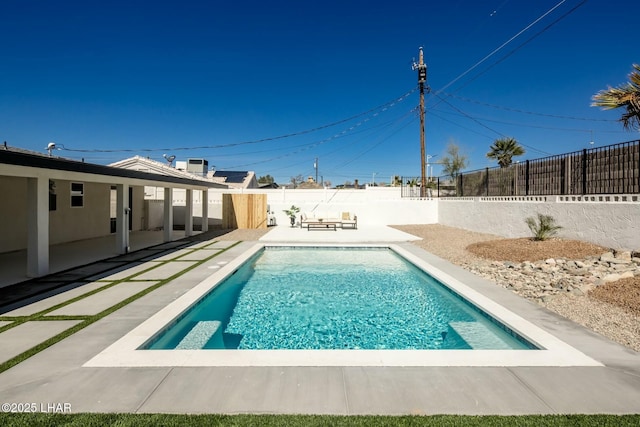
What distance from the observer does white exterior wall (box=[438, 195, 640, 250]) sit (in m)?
7.33

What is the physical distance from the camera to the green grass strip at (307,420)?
7.36ft

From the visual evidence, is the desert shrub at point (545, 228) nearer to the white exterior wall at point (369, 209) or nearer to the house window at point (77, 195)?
the white exterior wall at point (369, 209)

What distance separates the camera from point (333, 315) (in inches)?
210

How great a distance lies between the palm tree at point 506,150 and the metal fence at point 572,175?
11.9 metres

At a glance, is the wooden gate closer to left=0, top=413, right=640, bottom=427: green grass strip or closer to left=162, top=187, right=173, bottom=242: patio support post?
left=162, top=187, right=173, bottom=242: patio support post

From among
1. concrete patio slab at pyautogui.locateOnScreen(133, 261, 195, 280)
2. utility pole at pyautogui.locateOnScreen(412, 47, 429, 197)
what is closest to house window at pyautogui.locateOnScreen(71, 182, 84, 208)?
concrete patio slab at pyautogui.locateOnScreen(133, 261, 195, 280)

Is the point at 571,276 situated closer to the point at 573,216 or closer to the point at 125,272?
the point at 573,216

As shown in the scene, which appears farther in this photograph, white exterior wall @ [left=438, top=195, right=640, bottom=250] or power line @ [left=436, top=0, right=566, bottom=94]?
power line @ [left=436, top=0, right=566, bottom=94]

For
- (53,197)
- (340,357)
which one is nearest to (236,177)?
(53,197)

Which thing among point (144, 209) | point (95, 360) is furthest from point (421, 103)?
point (95, 360)

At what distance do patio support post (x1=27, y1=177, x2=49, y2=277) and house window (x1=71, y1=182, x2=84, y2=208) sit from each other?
6.36 m

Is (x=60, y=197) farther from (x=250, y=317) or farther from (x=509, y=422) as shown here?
(x=509, y=422)

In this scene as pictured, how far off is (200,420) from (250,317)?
3.02m

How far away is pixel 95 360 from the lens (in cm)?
316
